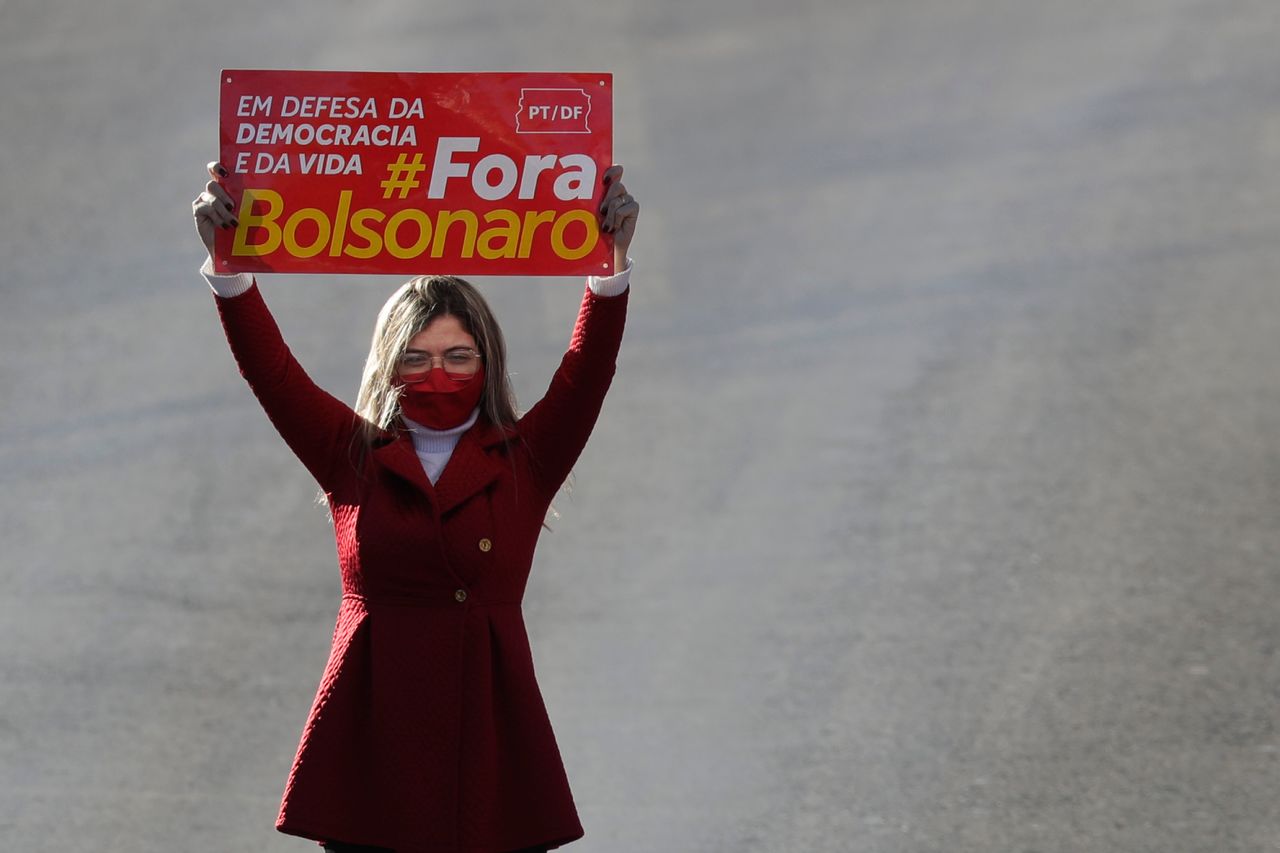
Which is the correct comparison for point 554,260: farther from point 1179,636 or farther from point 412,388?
point 1179,636

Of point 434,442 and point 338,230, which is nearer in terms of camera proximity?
Result: point 434,442

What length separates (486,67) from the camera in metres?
12.7

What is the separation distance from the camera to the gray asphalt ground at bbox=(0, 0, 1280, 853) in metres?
6.37

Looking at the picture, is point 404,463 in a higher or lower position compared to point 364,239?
lower

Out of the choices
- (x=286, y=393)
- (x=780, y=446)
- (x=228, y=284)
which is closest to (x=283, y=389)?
(x=286, y=393)

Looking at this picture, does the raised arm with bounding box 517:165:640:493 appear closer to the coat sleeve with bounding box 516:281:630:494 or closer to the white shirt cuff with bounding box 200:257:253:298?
the coat sleeve with bounding box 516:281:630:494

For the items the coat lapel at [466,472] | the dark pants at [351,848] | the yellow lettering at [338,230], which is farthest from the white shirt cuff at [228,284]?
the dark pants at [351,848]

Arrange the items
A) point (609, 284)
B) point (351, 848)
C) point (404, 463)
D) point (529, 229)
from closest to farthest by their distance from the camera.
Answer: point (351, 848) < point (404, 463) < point (609, 284) < point (529, 229)

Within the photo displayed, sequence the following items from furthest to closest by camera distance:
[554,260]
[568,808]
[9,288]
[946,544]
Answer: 1. [9,288]
2. [946,544]
3. [554,260]
4. [568,808]

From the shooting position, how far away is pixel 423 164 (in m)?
4.62

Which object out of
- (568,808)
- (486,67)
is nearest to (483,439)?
(568,808)

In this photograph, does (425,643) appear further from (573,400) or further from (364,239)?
(364,239)

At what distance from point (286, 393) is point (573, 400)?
58 centimetres

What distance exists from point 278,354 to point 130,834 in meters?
2.30
